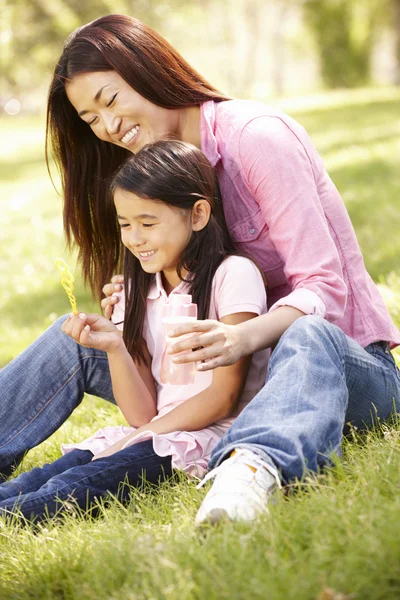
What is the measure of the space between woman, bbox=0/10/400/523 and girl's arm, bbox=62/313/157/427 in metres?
0.16

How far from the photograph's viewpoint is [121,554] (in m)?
1.72

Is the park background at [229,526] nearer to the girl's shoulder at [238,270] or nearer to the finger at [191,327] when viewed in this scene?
the finger at [191,327]

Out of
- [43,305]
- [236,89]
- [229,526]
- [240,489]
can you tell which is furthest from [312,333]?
[236,89]

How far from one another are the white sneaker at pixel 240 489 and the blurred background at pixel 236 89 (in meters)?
1.71

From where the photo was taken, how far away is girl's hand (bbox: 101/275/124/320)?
2766mm

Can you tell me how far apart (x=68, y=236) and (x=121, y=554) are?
1481 millimetres

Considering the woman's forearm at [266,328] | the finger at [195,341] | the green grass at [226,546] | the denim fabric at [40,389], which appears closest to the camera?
the green grass at [226,546]

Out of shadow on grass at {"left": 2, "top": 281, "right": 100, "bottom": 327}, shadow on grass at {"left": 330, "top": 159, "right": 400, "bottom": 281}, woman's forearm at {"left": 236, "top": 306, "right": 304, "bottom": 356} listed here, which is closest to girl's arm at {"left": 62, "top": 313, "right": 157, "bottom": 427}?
woman's forearm at {"left": 236, "top": 306, "right": 304, "bottom": 356}

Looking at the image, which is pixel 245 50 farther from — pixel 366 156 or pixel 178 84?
pixel 178 84

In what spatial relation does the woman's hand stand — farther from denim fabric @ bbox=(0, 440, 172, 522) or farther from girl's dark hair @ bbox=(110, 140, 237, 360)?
girl's dark hair @ bbox=(110, 140, 237, 360)

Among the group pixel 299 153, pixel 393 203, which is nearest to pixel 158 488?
pixel 299 153

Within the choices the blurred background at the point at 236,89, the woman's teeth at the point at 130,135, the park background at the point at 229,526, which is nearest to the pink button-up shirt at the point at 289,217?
the woman's teeth at the point at 130,135

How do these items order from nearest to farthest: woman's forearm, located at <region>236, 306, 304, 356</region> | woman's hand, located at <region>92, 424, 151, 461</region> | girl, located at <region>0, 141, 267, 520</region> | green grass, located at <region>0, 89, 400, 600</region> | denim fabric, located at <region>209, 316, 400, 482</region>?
green grass, located at <region>0, 89, 400, 600</region>
denim fabric, located at <region>209, 316, 400, 482</region>
woman's forearm, located at <region>236, 306, 304, 356</region>
girl, located at <region>0, 141, 267, 520</region>
woman's hand, located at <region>92, 424, 151, 461</region>

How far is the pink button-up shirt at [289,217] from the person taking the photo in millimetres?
2406
